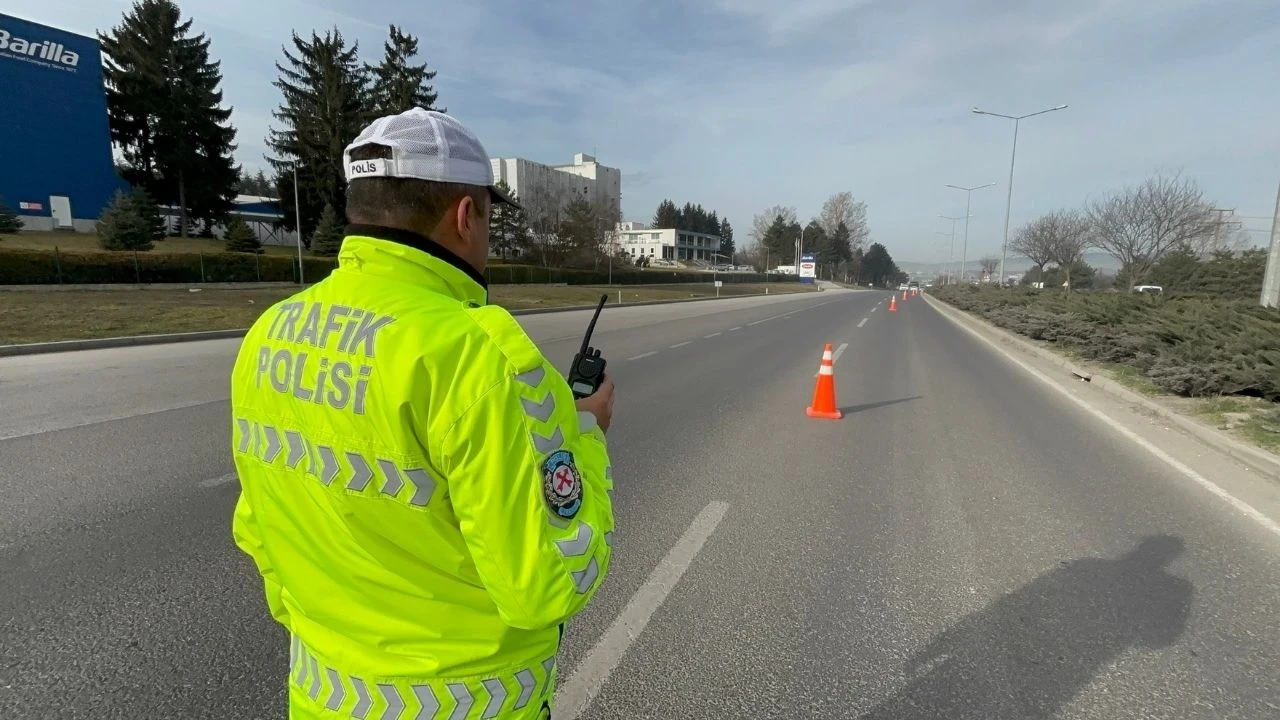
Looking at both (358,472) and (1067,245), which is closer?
(358,472)

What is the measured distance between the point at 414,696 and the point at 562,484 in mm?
499

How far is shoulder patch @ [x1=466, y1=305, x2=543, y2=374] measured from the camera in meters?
1.02

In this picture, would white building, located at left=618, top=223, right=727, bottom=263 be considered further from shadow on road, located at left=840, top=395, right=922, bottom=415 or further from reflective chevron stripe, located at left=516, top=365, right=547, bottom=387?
reflective chevron stripe, located at left=516, top=365, right=547, bottom=387

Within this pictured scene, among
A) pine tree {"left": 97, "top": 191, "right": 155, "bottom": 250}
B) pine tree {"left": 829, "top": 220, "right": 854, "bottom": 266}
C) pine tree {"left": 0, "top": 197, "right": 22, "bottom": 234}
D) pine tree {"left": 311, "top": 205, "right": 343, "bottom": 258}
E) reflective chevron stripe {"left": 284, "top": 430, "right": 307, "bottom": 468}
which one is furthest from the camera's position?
pine tree {"left": 829, "top": 220, "right": 854, "bottom": 266}

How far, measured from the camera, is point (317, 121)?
47500 millimetres

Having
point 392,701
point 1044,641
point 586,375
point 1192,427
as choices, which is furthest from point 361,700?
point 1192,427

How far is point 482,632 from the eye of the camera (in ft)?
3.74

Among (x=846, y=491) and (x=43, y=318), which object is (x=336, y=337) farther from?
(x=43, y=318)

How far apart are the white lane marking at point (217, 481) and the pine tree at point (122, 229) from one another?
35.6 m

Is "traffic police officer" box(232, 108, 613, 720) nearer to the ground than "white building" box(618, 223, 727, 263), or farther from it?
nearer to the ground

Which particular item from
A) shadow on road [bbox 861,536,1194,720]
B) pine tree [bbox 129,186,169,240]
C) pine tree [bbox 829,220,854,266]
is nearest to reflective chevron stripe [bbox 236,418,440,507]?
shadow on road [bbox 861,536,1194,720]

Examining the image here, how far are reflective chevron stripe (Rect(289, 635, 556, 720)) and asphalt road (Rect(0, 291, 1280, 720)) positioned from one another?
1.42 m

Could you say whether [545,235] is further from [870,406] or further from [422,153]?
[422,153]

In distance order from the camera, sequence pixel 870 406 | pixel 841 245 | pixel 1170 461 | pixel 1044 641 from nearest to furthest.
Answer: pixel 1044 641 < pixel 1170 461 < pixel 870 406 < pixel 841 245
